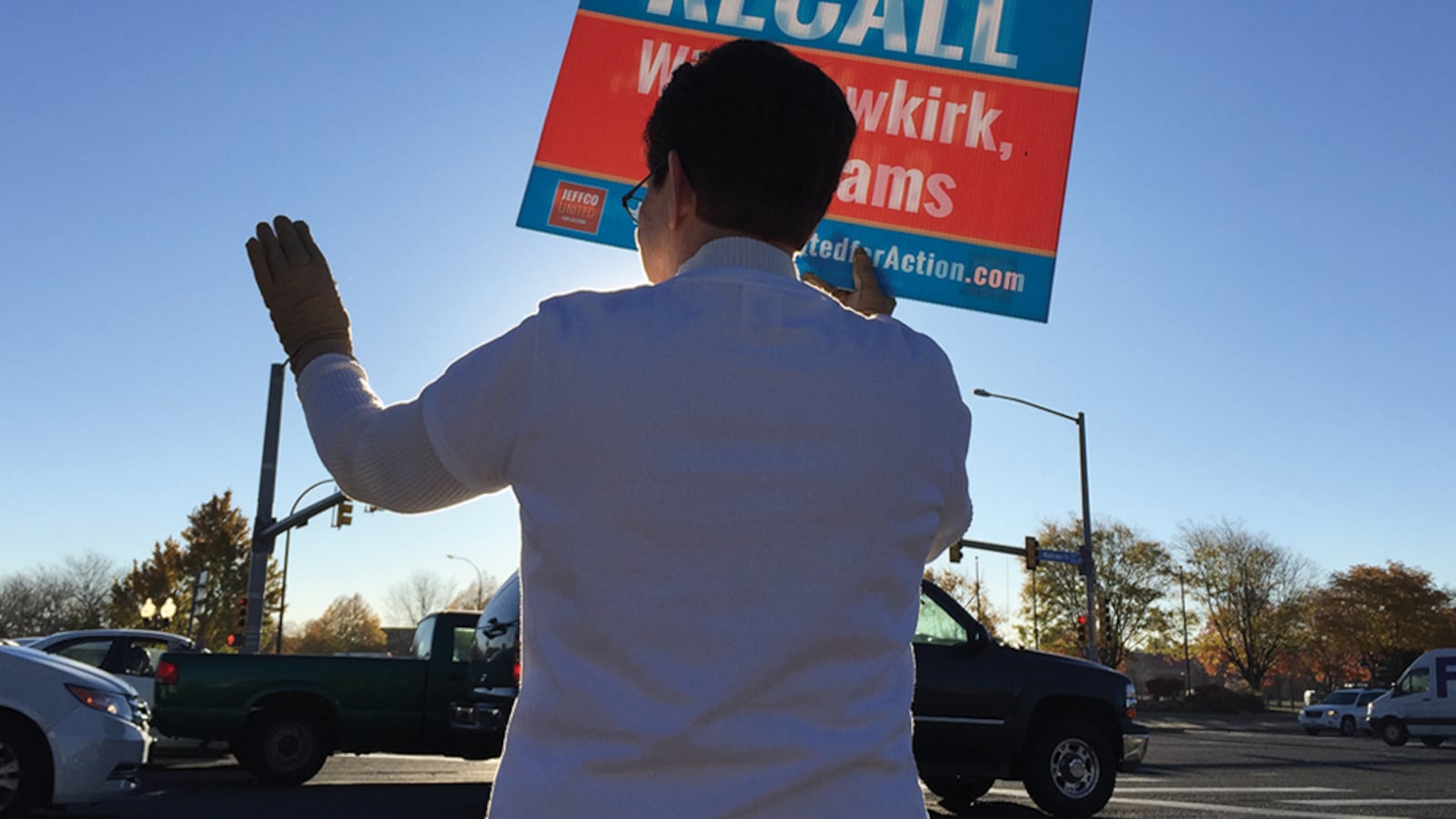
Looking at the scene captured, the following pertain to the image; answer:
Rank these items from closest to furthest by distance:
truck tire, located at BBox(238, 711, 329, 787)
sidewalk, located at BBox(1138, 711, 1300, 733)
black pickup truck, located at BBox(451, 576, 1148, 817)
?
black pickup truck, located at BBox(451, 576, 1148, 817), truck tire, located at BBox(238, 711, 329, 787), sidewalk, located at BBox(1138, 711, 1300, 733)

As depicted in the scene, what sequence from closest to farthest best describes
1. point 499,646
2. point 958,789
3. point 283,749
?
1. point 499,646
2. point 958,789
3. point 283,749

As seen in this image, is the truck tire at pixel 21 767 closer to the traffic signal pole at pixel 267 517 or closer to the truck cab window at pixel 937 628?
the truck cab window at pixel 937 628

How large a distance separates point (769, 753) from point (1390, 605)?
73.2 m

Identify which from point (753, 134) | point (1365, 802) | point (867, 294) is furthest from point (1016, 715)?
point (753, 134)

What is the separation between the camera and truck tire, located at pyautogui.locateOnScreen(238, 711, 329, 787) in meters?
11.2

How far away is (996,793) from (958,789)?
143cm

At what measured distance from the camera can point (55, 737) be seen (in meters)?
7.28

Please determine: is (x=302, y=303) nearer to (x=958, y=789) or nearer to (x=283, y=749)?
(x=958, y=789)

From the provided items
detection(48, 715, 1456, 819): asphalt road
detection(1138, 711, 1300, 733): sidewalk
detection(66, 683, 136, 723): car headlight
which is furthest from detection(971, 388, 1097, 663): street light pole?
detection(66, 683, 136, 723): car headlight

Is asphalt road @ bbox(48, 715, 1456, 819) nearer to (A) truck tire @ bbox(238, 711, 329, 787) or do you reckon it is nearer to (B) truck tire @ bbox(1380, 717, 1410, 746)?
(A) truck tire @ bbox(238, 711, 329, 787)

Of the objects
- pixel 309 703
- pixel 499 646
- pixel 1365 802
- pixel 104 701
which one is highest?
pixel 499 646

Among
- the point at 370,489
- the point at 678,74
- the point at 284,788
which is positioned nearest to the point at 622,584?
the point at 370,489

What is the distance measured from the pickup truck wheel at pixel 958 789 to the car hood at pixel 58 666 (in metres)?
6.50

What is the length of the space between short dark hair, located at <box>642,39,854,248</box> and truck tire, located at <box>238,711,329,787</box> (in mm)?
11413
